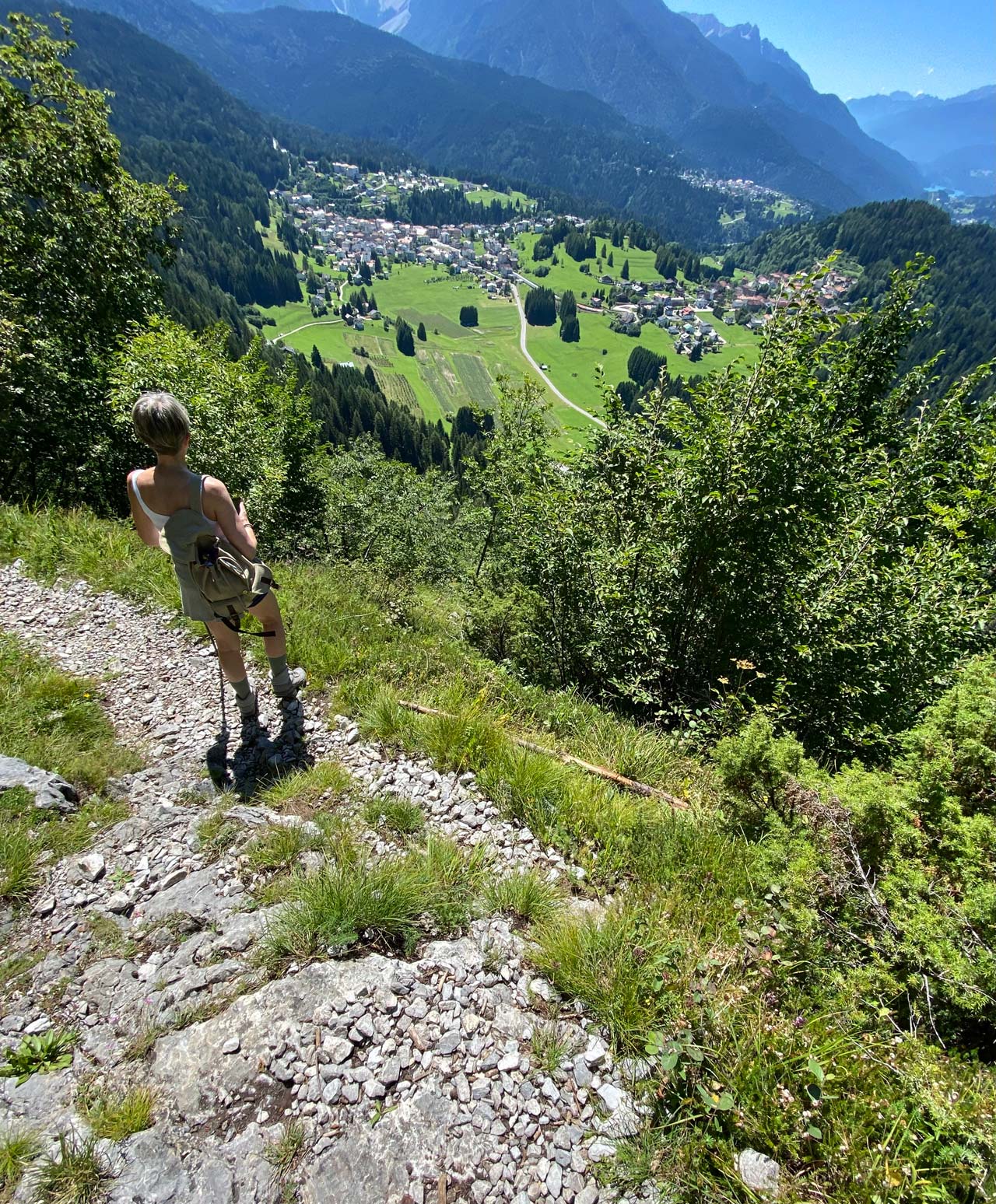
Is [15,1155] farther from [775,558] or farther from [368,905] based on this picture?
[775,558]

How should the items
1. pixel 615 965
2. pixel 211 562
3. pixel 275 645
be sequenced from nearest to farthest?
pixel 615 965
pixel 211 562
pixel 275 645

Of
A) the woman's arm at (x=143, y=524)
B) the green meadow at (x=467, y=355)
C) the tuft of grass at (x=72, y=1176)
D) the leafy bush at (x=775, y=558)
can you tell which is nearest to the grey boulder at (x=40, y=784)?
the woman's arm at (x=143, y=524)

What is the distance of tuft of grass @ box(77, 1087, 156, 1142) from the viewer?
292 centimetres

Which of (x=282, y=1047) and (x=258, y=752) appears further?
(x=258, y=752)

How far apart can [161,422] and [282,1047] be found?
4.50 meters

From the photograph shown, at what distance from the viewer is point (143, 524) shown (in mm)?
5332

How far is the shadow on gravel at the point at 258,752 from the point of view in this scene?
5.53 meters

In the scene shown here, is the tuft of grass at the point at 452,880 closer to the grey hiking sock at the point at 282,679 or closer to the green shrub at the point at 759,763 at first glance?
the green shrub at the point at 759,763

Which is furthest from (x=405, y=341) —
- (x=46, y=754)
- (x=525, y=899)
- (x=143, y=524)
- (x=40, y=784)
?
(x=525, y=899)

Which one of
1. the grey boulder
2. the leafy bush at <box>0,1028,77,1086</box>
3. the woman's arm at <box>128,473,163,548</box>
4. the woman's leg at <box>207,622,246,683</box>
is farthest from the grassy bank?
the woman's arm at <box>128,473,163,548</box>

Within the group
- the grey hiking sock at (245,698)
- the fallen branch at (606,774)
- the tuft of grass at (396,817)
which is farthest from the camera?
the grey hiking sock at (245,698)

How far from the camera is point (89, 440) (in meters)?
15.4

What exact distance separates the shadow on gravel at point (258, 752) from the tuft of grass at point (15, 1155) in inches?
103

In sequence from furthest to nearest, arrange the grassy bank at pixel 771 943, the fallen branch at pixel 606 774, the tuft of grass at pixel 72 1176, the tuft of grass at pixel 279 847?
the fallen branch at pixel 606 774
the tuft of grass at pixel 279 847
the grassy bank at pixel 771 943
the tuft of grass at pixel 72 1176
